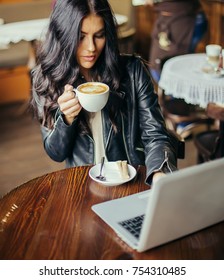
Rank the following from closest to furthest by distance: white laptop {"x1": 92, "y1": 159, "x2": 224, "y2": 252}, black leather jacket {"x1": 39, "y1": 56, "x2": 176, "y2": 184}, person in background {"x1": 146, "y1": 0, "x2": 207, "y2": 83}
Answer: white laptop {"x1": 92, "y1": 159, "x2": 224, "y2": 252}, black leather jacket {"x1": 39, "y1": 56, "x2": 176, "y2": 184}, person in background {"x1": 146, "y1": 0, "x2": 207, "y2": 83}

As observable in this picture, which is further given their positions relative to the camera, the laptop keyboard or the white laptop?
the laptop keyboard

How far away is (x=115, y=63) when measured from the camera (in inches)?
70.4

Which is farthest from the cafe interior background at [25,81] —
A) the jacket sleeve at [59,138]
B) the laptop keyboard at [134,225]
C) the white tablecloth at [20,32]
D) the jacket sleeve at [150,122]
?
the laptop keyboard at [134,225]

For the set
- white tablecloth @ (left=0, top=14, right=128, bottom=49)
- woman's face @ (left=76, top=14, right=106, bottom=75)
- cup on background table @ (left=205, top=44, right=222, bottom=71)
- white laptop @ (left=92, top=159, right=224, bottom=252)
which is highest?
woman's face @ (left=76, top=14, right=106, bottom=75)

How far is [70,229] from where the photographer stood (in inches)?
48.5

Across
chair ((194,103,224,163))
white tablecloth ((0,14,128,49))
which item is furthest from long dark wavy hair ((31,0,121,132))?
white tablecloth ((0,14,128,49))

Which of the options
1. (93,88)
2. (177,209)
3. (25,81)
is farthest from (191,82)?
(25,81)

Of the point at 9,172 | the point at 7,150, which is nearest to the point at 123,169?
the point at 9,172

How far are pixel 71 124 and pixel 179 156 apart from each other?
1.55 ft

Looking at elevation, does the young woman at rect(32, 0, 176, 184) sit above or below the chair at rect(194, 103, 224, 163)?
above

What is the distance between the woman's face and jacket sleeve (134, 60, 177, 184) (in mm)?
216

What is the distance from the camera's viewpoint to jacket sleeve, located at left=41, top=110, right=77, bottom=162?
65.9 inches

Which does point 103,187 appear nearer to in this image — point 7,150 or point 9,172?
point 9,172

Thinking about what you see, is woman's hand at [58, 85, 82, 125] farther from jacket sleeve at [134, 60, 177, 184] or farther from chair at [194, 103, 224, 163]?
chair at [194, 103, 224, 163]
